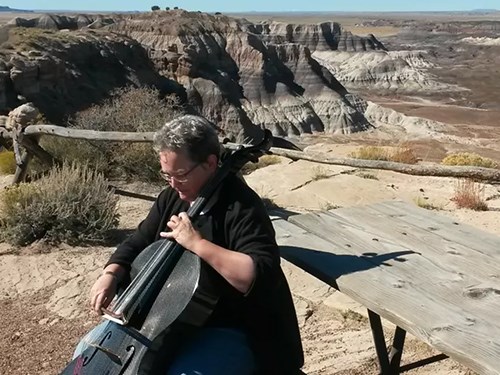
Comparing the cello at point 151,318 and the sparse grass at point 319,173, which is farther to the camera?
the sparse grass at point 319,173

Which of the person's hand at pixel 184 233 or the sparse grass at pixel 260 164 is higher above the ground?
the person's hand at pixel 184 233

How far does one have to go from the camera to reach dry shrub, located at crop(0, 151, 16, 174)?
8.62 meters

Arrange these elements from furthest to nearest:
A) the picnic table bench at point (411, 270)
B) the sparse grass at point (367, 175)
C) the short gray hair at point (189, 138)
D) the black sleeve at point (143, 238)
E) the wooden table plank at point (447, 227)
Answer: the sparse grass at point (367, 175) < the wooden table plank at point (447, 227) < the black sleeve at point (143, 238) < the short gray hair at point (189, 138) < the picnic table bench at point (411, 270)

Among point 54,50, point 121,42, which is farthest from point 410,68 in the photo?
point 54,50

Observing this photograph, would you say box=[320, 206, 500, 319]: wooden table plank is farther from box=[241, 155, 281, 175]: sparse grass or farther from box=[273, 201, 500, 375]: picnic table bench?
box=[241, 155, 281, 175]: sparse grass

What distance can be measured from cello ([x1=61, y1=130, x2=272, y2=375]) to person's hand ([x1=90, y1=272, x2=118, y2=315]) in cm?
15

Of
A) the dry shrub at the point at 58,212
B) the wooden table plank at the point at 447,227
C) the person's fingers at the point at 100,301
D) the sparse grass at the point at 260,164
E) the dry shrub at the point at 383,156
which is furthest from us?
the dry shrub at the point at 383,156

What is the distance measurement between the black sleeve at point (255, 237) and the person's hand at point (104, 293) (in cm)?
48

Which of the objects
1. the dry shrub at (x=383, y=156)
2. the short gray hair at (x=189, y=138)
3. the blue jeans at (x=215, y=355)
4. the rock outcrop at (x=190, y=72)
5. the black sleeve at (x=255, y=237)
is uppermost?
the short gray hair at (x=189, y=138)

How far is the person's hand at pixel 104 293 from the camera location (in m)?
2.44

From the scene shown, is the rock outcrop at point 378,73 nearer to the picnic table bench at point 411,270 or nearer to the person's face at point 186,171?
the picnic table bench at point 411,270

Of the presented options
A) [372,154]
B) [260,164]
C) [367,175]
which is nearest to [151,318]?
[367,175]

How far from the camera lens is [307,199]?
295 inches

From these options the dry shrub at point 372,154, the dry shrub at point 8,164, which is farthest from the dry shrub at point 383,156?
the dry shrub at point 8,164
